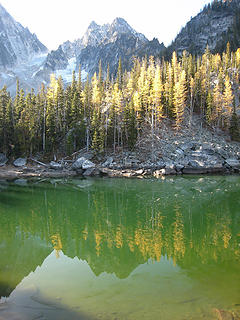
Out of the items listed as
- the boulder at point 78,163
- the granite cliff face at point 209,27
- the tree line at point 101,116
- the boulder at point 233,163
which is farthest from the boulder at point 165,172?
the granite cliff face at point 209,27

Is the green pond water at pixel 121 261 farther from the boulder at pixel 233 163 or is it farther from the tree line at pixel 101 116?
the tree line at pixel 101 116

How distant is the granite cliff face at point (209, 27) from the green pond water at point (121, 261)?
113 metres

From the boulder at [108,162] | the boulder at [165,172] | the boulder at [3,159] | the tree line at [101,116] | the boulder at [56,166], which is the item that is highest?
the tree line at [101,116]

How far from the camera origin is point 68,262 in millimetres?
9719

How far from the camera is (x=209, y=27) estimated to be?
389 feet

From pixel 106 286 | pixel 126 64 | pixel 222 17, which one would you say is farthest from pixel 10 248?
pixel 222 17

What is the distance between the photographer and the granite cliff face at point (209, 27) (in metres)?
110

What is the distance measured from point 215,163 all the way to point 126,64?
11390 centimetres

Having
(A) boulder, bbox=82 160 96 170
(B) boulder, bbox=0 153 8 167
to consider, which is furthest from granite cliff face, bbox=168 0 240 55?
(B) boulder, bbox=0 153 8 167

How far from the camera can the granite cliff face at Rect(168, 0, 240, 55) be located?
362ft

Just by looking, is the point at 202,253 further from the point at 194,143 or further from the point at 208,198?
the point at 194,143

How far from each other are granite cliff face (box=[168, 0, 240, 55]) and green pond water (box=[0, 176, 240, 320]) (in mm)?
112636

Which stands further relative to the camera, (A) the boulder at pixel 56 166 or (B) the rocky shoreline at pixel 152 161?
(A) the boulder at pixel 56 166

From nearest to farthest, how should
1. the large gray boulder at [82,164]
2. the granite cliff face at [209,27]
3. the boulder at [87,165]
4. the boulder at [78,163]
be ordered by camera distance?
the boulder at [87,165] → the large gray boulder at [82,164] → the boulder at [78,163] → the granite cliff face at [209,27]
